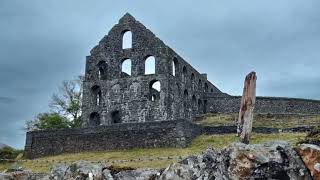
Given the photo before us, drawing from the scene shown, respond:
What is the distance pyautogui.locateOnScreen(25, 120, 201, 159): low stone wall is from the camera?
4056 cm

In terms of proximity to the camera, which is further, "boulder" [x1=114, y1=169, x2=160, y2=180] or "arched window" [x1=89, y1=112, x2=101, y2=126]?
"arched window" [x1=89, y1=112, x2=101, y2=126]

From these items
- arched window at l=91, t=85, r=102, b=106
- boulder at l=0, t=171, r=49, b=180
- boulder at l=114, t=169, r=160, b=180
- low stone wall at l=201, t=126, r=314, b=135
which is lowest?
boulder at l=0, t=171, r=49, b=180

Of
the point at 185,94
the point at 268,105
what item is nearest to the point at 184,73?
the point at 185,94

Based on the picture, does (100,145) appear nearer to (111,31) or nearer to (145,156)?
(145,156)

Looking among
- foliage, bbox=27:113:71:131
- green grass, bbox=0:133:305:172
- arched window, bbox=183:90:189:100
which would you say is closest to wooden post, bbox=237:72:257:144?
green grass, bbox=0:133:305:172

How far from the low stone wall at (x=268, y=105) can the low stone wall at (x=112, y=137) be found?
24.3 metres

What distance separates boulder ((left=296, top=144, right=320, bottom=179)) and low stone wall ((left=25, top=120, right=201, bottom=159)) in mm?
26822

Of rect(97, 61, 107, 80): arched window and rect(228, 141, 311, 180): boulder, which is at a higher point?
rect(97, 61, 107, 80): arched window

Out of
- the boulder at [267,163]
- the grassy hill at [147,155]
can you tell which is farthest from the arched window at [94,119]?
the boulder at [267,163]

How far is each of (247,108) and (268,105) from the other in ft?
152

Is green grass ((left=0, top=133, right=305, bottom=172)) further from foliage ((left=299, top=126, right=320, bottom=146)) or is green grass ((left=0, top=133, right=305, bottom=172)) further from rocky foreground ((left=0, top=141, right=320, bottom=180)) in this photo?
rocky foreground ((left=0, top=141, right=320, bottom=180))

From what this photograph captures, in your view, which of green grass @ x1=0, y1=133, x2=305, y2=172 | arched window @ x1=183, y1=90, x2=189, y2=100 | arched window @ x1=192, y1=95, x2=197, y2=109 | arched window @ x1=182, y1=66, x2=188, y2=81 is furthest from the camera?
arched window @ x1=192, y1=95, x2=197, y2=109

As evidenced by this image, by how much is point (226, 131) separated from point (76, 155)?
12.6 meters

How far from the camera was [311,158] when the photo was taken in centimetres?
1277
